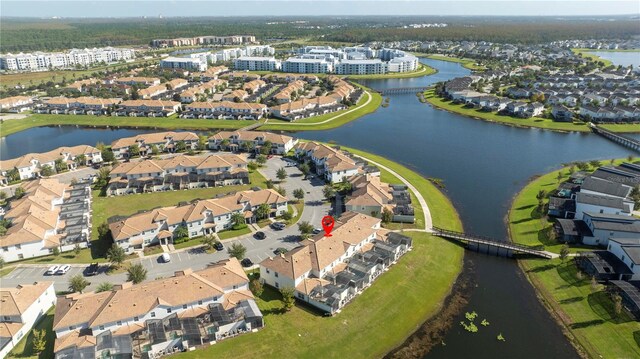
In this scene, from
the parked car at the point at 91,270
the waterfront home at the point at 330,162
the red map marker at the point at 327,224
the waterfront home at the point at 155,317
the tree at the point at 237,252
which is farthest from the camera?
the waterfront home at the point at 330,162

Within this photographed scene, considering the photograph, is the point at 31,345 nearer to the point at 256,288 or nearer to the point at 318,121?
the point at 256,288

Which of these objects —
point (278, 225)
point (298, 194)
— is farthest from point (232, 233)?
point (298, 194)

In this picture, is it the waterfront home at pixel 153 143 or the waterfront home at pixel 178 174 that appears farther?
the waterfront home at pixel 153 143

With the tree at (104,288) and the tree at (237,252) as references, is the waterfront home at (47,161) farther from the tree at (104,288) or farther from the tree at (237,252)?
the tree at (237,252)

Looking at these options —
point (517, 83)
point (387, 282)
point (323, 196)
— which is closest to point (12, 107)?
point (323, 196)

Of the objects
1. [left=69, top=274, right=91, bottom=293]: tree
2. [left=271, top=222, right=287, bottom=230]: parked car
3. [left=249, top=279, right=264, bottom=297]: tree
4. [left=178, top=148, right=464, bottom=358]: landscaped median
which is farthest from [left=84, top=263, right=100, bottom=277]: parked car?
[left=271, top=222, right=287, bottom=230]: parked car

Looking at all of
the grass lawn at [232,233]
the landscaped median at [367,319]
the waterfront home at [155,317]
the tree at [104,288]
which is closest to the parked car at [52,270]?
the tree at [104,288]
